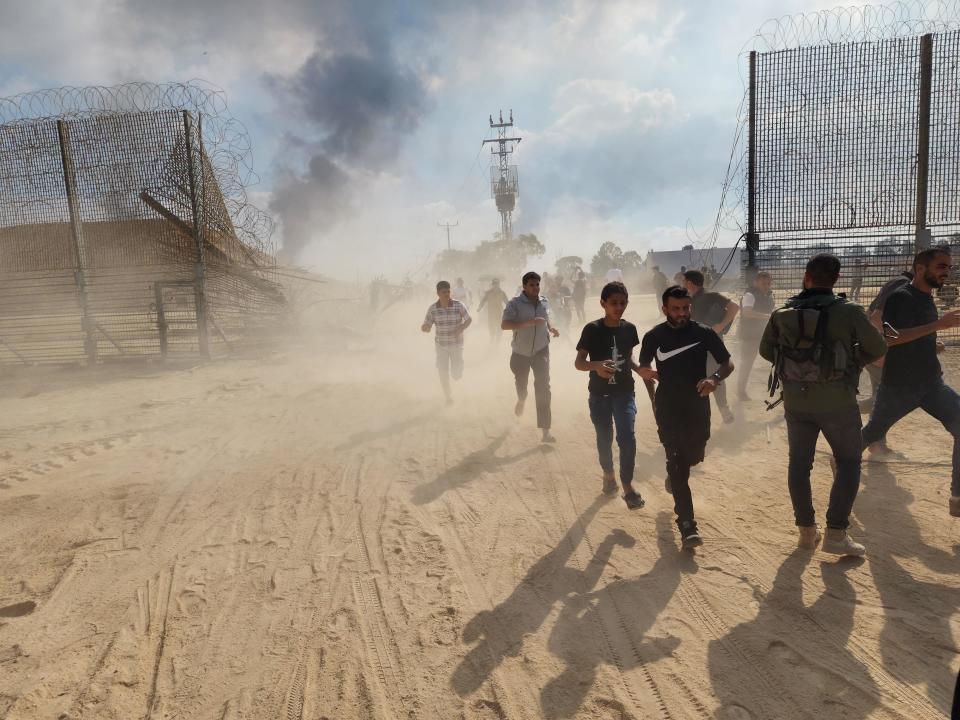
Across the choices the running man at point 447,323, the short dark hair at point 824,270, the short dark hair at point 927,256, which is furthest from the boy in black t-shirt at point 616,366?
the running man at point 447,323

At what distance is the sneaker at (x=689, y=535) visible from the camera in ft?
12.5

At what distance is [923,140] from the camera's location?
885cm

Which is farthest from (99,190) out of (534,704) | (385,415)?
(534,704)

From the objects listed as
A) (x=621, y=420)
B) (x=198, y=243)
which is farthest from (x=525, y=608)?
(x=198, y=243)

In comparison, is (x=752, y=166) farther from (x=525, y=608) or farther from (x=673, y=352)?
(x=525, y=608)

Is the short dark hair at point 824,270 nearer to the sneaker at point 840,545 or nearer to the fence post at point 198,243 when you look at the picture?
the sneaker at point 840,545

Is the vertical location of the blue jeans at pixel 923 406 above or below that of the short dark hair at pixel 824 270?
below

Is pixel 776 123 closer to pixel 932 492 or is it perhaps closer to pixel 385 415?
pixel 932 492

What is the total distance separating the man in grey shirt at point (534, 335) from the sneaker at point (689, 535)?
2.75 m

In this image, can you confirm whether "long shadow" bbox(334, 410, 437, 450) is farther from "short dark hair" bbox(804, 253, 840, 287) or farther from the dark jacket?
"short dark hair" bbox(804, 253, 840, 287)

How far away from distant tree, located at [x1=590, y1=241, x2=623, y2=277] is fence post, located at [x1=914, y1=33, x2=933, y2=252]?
6228 centimetres

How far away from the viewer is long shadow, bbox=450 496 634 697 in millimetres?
2840

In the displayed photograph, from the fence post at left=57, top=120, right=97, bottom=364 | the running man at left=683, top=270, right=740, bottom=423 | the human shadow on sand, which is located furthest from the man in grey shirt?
the fence post at left=57, top=120, right=97, bottom=364

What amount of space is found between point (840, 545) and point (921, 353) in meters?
1.55
